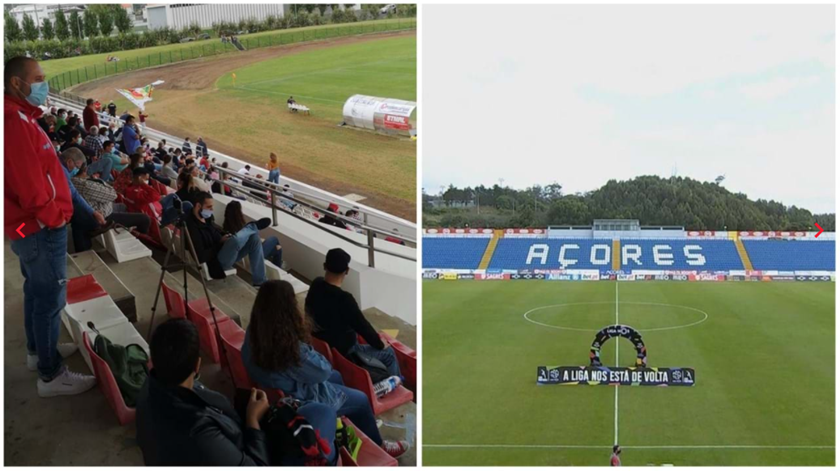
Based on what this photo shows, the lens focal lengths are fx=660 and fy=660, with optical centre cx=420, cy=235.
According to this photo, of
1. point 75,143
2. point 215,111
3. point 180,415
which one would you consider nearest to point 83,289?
point 180,415

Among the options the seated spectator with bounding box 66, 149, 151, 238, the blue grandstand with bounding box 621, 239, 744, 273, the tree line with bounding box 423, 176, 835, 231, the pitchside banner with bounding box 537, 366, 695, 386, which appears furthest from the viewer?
the tree line with bounding box 423, 176, 835, 231

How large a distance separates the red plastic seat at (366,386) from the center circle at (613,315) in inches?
360

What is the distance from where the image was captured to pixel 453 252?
54.1 ft

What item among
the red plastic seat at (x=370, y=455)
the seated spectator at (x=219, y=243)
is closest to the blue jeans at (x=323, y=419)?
the red plastic seat at (x=370, y=455)

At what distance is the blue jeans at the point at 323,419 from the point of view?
4.60ft

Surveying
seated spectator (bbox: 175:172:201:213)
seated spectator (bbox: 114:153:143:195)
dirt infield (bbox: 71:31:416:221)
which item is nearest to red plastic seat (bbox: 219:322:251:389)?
seated spectator (bbox: 175:172:201:213)

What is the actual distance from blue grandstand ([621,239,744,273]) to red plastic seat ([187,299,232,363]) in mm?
14195

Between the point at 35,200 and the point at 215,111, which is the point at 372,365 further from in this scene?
the point at 215,111

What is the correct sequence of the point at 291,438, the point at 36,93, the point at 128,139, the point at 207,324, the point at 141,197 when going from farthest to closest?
the point at 128,139, the point at 141,197, the point at 207,324, the point at 36,93, the point at 291,438

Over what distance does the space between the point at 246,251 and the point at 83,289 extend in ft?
2.24

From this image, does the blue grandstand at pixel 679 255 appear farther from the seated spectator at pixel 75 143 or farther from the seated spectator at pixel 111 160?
the seated spectator at pixel 111 160

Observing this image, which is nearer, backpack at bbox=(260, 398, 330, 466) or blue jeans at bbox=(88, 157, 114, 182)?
backpack at bbox=(260, 398, 330, 466)

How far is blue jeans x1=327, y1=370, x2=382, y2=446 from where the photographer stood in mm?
1596

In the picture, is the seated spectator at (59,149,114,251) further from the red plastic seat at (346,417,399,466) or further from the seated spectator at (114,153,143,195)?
the red plastic seat at (346,417,399,466)
